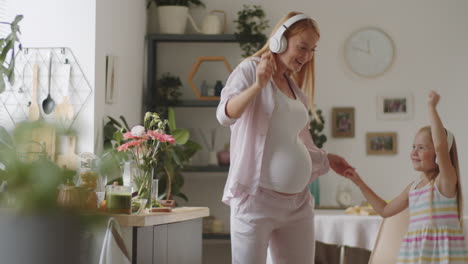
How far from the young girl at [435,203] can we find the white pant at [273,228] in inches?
28.4

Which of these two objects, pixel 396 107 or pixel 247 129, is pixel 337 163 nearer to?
pixel 247 129

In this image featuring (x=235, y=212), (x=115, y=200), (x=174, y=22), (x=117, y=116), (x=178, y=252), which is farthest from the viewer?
(x=174, y=22)

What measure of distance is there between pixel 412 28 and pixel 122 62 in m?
2.39

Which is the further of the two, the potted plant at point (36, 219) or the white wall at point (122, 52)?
the white wall at point (122, 52)

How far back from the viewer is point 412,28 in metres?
5.14

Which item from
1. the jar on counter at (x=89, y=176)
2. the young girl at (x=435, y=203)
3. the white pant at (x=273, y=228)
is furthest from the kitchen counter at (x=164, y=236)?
the jar on counter at (x=89, y=176)

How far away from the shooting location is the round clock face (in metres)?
5.14

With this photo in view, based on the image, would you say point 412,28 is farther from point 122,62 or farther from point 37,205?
point 37,205

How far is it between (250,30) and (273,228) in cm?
338

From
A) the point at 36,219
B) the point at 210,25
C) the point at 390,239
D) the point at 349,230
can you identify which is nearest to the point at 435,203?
the point at 390,239

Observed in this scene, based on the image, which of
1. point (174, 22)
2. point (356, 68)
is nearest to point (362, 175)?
point (356, 68)

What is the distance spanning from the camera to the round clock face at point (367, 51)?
16.9 feet

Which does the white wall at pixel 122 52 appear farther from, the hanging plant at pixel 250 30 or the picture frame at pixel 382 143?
the picture frame at pixel 382 143

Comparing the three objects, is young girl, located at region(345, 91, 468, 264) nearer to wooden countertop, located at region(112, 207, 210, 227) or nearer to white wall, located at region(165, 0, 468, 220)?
wooden countertop, located at region(112, 207, 210, 227)
